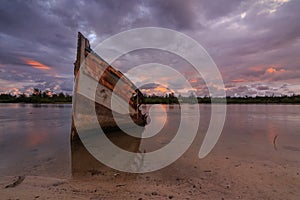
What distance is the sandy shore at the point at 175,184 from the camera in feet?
9.02

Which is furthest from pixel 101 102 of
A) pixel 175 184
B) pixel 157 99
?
pixel 157 99

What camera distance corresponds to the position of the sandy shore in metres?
2.75

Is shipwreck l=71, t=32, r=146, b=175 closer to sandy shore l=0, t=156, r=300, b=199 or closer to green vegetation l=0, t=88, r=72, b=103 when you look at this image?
sandy shore l=0, t=156, r=300, b=199

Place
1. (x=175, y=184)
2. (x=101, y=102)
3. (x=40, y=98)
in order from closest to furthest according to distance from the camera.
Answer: (x=175, y=184), (x=101, y=102), (x=40, y=98)

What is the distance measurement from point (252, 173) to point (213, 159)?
1.14m

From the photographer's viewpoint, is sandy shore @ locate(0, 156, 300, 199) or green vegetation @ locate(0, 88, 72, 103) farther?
green vegetation @ locate(0, 88, 72, 103)

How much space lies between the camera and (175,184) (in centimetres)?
321

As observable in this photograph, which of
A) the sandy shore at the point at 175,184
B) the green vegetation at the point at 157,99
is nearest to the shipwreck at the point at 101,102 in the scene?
the sandy shore at the point at 175,184

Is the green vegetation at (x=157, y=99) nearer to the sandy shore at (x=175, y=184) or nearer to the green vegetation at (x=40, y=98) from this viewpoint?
the green vegetation at (x=40, y=98)

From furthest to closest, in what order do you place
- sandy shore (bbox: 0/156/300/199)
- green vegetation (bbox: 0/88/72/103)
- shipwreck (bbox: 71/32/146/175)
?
green vegetation (bbox: 0/88/72/103) < shipwreck (bbox: 71/32/146/175) < sandy shore (bbox: 0/156/300/199)

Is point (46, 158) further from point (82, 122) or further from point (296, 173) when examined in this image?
point (296, 173)

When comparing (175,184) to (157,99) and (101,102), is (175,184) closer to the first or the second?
(101,102)

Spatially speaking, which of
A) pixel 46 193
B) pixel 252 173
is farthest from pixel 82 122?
pixel 252 173

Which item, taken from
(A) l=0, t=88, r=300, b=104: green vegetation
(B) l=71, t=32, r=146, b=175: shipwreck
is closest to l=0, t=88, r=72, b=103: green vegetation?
(A) l=0, t=88, r=300, b=104: green vegetation
